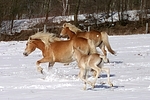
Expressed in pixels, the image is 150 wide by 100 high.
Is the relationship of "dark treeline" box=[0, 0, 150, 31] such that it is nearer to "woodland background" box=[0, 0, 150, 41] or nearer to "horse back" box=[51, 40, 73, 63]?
"woodland background" box=[0, 0, 150, 41]

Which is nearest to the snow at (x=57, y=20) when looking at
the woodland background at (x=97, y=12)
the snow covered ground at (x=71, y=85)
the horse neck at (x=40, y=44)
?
the woodland background at (x=97, y=12)

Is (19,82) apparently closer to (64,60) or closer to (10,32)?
(64,60)

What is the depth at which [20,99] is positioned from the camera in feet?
26.1

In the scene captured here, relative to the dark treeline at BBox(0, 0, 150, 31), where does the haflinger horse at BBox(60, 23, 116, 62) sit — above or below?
below

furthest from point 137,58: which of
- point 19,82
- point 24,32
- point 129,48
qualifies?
point 24,32

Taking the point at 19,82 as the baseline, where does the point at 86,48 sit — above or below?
above

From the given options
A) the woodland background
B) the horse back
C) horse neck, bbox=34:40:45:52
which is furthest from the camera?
the woodland background

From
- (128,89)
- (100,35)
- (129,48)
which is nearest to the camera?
(128,89)

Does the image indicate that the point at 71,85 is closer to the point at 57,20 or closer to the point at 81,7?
the point at 57,20

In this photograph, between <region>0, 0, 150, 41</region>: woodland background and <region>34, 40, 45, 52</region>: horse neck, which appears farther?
<region>0, 0, 150, 41</region>: woodland background

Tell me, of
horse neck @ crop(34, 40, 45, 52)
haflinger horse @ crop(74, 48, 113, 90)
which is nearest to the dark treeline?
horse neck @ crop(34, 40, 45, 52)

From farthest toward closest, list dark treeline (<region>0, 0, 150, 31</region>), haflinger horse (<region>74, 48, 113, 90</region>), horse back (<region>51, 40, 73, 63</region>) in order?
dark treeline (<region>0, 0, 150, 31</region>) → horse back (<region>51, 40, 73, 63</region>) → haflinger horse (<region>74, 48, 113, 90</region>)

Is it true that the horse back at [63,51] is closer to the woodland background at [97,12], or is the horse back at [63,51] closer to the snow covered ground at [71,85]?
the snow covered ground at [71,85]

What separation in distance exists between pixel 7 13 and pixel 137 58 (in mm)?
30445
